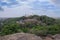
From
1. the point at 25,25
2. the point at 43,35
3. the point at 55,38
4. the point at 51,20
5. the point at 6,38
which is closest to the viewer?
the point at 6,38

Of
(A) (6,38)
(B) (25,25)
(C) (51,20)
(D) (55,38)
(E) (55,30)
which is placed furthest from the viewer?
(C) (51,20)

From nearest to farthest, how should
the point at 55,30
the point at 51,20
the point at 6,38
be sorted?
the point at 6,38 → the point at 55,30 → the point at 51,20

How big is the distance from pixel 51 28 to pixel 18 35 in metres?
2.59

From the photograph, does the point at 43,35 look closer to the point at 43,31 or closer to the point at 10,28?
the point at 43,31

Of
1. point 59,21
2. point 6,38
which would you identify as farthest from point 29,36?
point 59,21

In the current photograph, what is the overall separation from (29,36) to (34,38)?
212mm

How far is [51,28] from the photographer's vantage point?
7.72 meters

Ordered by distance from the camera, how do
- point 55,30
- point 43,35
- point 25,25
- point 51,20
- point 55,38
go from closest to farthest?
point 55,38, point 43,35, point 55,30, point 25,25, point 51,20

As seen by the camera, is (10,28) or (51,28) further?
(51,28)

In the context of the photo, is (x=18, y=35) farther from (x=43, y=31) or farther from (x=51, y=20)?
(x=51, y=20)

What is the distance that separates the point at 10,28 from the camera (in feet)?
23.1

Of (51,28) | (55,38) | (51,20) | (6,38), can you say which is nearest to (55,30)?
(51,28)

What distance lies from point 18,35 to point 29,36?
0.43 meters

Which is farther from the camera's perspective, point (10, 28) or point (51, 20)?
point (51, 20)
